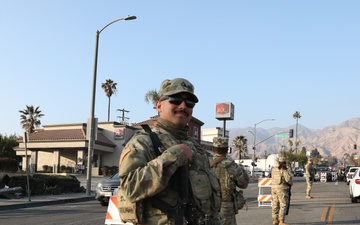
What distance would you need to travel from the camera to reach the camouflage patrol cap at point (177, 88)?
9.87 ft

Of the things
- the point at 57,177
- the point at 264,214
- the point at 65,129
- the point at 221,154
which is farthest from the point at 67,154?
the point at 221,154

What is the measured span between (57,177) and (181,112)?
20330mm

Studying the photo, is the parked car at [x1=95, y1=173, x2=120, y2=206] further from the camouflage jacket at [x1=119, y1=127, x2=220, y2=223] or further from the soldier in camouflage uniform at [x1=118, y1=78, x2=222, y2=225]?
the camouflage jacket at [x1=119, y1=127, x2=220, y2=223]

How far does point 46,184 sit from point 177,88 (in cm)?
1939

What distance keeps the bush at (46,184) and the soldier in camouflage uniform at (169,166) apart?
709 inches

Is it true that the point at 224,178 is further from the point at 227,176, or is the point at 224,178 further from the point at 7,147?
the point at 7,147

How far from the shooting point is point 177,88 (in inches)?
119

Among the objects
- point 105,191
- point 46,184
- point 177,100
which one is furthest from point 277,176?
point 46,184

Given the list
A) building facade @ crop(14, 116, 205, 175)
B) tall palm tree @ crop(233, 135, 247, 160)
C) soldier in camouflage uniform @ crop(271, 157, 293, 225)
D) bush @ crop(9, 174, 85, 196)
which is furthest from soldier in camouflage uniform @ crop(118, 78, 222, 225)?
tall palm tree @ crop(233, 135, 247, 160)

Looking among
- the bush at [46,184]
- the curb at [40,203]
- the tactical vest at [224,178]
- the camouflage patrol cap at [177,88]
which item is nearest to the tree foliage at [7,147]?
the bush at [46,184]

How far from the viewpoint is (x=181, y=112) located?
3.04 m

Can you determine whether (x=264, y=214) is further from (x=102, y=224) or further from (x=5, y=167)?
(x=5, y=167)

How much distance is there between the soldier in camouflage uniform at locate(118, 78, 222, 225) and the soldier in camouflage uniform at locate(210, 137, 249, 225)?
317 cm

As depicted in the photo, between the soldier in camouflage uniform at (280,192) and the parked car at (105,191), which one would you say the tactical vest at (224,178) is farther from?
the parked car at (105,191)
